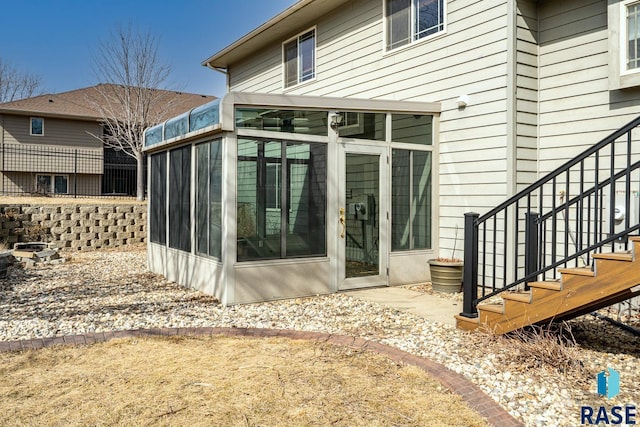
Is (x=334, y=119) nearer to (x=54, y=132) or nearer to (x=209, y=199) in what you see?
(x=209, y=199)

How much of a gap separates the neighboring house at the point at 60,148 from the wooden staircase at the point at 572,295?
55.5 feet

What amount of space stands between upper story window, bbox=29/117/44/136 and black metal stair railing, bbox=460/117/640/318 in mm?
20479

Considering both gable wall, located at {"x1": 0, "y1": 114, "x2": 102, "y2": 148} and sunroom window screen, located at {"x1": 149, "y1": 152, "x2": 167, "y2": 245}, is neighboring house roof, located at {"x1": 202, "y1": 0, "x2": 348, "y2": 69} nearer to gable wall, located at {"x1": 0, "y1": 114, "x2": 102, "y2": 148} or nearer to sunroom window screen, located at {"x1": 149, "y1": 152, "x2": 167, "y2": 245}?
sunroom window screen, located at {"x1": 149, "y1": 152, "x2": 167, "y2": 245}

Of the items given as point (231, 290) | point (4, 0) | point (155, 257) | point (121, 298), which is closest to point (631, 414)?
point (231, 290)

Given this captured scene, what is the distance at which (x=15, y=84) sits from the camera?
1090 inches

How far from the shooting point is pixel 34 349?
13.4ft

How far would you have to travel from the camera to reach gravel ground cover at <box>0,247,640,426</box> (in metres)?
3.22

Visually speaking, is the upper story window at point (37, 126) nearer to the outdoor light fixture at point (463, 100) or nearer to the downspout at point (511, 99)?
the outdoor light fixture at point (463, 100)

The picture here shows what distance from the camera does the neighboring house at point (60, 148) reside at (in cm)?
1961

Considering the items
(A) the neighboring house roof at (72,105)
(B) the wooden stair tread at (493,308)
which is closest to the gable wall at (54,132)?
(A) the neighboring house roof at (72,105)

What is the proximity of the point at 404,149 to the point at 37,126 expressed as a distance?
19440 mm

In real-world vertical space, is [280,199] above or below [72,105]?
below

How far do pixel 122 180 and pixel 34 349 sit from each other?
19.8 metres

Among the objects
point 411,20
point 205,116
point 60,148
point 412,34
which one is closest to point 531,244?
point 205,116
